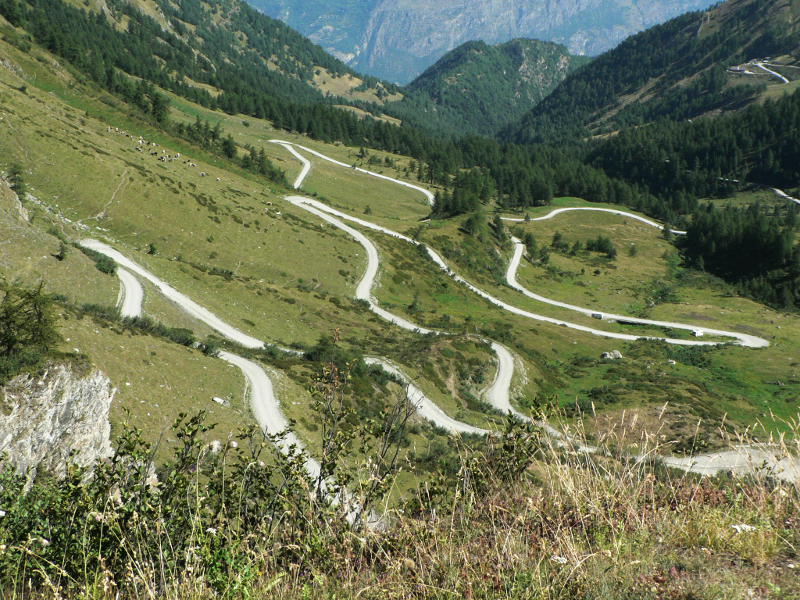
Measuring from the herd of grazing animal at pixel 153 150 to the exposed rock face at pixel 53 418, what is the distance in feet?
229

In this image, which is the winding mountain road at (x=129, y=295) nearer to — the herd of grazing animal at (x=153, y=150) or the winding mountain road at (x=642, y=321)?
the herd of grazing animal at (x=153, y=150)

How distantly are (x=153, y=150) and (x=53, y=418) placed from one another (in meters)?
76.1

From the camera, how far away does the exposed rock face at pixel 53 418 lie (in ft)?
49.2

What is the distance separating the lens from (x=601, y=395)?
48.5m

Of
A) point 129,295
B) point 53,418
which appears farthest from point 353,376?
point 129,295

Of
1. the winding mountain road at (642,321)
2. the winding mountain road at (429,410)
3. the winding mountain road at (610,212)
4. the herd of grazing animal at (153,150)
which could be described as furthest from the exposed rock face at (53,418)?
the winding mountain road at (610,212)

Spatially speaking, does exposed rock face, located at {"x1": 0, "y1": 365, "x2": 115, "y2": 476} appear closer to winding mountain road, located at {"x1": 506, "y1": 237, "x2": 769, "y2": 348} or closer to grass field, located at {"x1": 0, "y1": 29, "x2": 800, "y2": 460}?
grass field, located at {"x1": 0, "y1": 29, "x2": 800, "y2": 460}

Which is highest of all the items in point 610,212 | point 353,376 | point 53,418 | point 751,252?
point 751,252

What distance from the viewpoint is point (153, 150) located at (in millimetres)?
81625

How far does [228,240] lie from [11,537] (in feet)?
203

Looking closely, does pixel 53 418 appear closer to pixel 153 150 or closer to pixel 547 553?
pixel 547 553

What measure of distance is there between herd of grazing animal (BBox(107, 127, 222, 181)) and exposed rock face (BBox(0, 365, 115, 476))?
69876 mm

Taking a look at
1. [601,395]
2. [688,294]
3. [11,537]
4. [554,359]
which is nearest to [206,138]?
[554,359]

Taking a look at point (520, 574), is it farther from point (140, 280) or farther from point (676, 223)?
point (676, 223)
